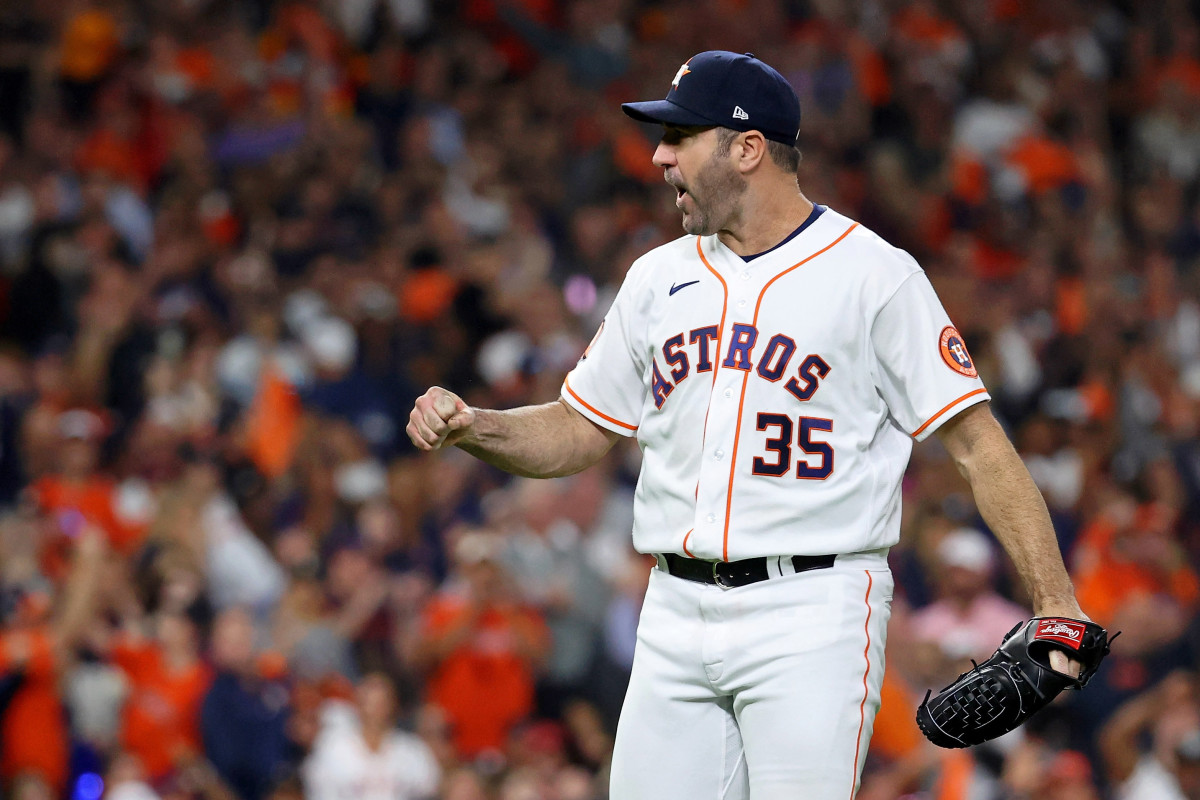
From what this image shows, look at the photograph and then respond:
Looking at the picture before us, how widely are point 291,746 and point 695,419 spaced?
4.03 m

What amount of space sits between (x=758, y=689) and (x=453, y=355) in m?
5.79

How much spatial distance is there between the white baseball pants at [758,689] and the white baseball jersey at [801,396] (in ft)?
0.31

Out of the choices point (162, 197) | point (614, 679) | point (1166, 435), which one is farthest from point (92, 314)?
point (1166, 435)

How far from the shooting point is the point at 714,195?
3.20 m

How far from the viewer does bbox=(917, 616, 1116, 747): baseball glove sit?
113 inches

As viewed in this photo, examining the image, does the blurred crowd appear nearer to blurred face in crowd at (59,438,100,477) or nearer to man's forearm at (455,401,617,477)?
blurred face in crowd at (59,438,100,477)

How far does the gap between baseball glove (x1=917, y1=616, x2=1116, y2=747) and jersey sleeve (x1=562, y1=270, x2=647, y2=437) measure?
946 mm

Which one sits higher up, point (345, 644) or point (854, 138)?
point (854, 138)

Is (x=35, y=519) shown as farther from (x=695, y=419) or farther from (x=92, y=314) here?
(x=695, y=419)

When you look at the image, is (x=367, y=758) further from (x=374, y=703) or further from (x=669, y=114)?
(x=669, y=114)

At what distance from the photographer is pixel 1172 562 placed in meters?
7.23

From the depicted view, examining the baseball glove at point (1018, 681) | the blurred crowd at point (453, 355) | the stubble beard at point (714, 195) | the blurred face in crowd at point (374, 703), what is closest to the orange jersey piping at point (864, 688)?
the baseball glove at point (1018, 681)

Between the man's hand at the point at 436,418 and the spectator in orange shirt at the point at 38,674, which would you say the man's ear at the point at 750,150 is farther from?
the spectator in orange shirt at the point at 38,674

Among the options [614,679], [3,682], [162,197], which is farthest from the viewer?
[162,197]
